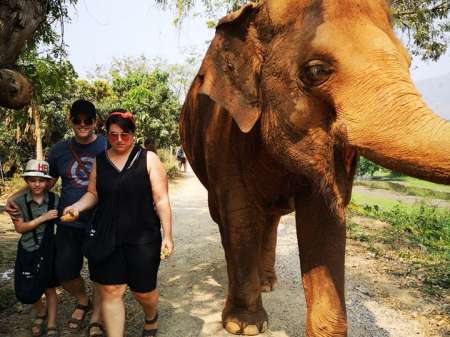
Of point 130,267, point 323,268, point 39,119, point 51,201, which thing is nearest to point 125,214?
point 130,267

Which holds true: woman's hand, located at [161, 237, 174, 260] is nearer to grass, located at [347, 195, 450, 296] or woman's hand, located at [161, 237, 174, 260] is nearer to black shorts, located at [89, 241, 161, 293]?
black shorts, located at [89, 241, 161, 293]

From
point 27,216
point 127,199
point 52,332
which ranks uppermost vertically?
point 127,199

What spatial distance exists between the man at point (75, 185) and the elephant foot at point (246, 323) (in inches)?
41.2

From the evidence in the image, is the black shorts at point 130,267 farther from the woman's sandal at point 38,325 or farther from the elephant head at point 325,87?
the elephant head at point 325,87

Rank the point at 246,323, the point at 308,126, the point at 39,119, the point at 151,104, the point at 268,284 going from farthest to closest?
1. the point at 151,104
2. the point at 39,119
3. the point at 268,284
4. the point at 246,323
5. the point at 308,126

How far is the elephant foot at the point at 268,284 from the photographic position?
4.48m

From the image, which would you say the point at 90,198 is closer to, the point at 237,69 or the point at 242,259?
the point at 242,259

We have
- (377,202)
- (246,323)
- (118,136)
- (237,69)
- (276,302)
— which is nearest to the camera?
(237,69)

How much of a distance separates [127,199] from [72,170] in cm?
81

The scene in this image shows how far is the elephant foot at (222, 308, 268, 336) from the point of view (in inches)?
136

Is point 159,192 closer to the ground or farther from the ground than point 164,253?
farther from the ground

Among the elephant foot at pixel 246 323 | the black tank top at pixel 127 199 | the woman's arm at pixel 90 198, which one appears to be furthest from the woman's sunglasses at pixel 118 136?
the elephant foot at pixel 246 323

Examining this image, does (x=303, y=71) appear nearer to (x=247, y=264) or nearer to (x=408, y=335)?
(x=247, y=264)

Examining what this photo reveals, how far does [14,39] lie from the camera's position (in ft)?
9.44
